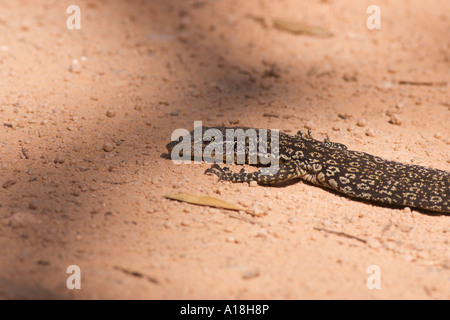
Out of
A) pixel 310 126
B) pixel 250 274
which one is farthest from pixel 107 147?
pixel 310 126

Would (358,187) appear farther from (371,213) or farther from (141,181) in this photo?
(141,181)

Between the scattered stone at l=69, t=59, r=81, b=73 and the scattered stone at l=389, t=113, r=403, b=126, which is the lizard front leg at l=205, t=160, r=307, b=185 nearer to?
the scattered stone at l=389, t=113, r=403, b=126

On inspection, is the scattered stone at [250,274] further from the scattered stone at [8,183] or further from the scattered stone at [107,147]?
the scattered stone at [8,183]

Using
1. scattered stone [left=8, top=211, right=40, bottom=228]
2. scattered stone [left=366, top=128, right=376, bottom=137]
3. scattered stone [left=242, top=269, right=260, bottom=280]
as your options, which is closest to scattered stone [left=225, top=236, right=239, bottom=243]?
scattered stone [left=242, top=269, right=260, bottom=280]

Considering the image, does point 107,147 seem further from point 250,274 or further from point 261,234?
point 250,274

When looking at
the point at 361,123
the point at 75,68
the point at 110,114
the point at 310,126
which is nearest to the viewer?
the point at 110,114

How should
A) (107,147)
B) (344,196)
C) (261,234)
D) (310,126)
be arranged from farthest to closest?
(310,126) < (107,147) < (344,196) < (261,234)
